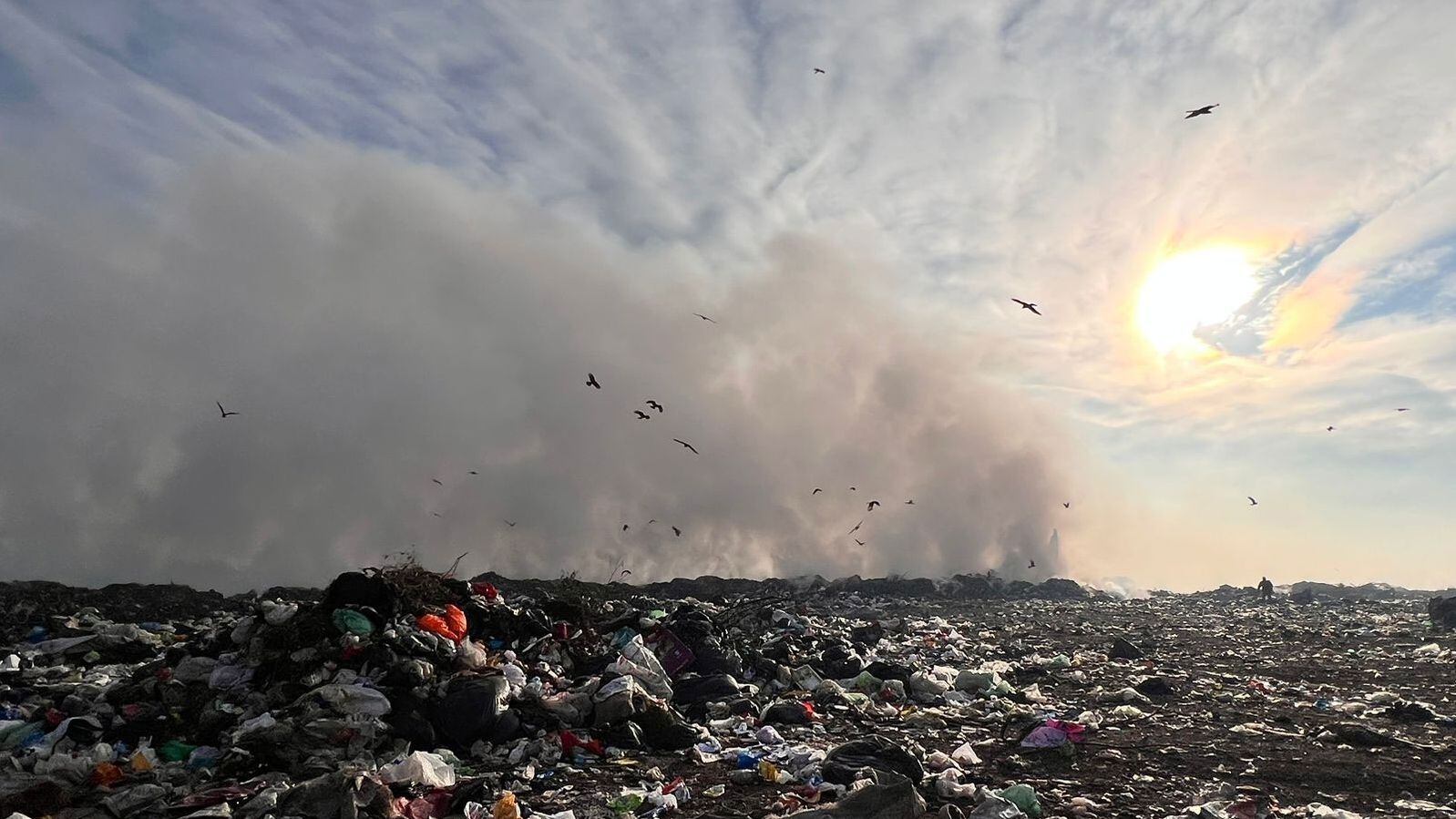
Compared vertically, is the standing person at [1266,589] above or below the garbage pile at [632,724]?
above

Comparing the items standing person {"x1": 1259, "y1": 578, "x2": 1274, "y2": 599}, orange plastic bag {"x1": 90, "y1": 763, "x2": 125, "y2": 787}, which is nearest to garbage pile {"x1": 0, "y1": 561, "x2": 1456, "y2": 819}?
orange plastic bag {"x1": 90, "y1": 763, "x2": 125, "y2": 787}

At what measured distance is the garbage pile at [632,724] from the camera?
15.4ft

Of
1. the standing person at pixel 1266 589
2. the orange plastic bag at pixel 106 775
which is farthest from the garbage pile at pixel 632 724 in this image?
the standing person at pixel 1266 589

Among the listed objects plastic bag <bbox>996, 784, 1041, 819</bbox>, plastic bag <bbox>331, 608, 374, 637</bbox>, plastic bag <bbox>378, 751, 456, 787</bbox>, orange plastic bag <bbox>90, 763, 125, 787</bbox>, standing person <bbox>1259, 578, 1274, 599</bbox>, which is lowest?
orange plastic bag <bbox>90, 763, 125, 787</bbox>

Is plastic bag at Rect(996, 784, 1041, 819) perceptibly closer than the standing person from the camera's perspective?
Yes

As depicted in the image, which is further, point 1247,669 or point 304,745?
point 1247,669

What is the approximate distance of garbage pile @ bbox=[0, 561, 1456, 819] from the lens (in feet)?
15.4

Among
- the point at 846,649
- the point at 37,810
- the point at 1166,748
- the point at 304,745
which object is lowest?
the point at 37,810

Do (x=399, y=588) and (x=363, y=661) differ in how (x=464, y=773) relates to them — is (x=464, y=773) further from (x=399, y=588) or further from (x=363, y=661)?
(x=399, y=588)

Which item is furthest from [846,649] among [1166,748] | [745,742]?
[1166,748]

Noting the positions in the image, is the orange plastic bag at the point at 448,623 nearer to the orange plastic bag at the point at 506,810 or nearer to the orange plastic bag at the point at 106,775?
the orange plastic bag at the point at 106,775

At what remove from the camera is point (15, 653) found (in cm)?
865

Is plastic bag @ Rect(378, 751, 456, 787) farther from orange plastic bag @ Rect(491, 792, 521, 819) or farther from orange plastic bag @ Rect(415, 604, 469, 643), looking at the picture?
orange plastic bag @ Rect(415, 604, 469, 643)

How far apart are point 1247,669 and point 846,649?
599cm
